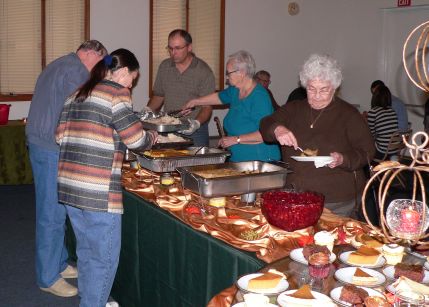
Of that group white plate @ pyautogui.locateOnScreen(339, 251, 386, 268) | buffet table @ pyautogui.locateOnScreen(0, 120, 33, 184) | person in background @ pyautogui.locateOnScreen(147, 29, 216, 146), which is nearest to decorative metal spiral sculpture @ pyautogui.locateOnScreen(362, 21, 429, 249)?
white plate @ pyautogui.locateOnScreen(339, 251, 386, 268)

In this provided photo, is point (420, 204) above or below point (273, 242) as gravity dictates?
above

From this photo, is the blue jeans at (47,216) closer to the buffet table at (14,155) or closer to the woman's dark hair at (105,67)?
the woman's dark hair at (105,67)

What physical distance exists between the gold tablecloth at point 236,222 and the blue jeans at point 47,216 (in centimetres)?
39

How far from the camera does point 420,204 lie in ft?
3.60

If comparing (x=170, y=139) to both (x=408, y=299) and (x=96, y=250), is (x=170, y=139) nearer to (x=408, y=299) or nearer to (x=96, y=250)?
(x=96, y=250)

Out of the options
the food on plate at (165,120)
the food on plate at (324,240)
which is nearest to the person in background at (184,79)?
the food on plate at (165,120)

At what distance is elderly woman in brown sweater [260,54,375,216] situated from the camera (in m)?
2.18

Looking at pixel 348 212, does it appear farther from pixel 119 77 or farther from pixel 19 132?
pixel 19 132

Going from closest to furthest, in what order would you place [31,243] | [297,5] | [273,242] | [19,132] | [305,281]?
[305,281] < [273,242] < [31,243] < [19,132] < [297,5]

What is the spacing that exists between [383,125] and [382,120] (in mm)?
40

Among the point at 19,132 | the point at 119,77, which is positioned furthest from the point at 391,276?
the point at 19,132

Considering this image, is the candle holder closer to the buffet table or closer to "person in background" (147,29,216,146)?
"person in background" (147,29,216,146)

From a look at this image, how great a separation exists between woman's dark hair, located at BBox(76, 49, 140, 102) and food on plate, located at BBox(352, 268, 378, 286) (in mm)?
1152

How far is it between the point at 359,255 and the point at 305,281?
0.59 ft
